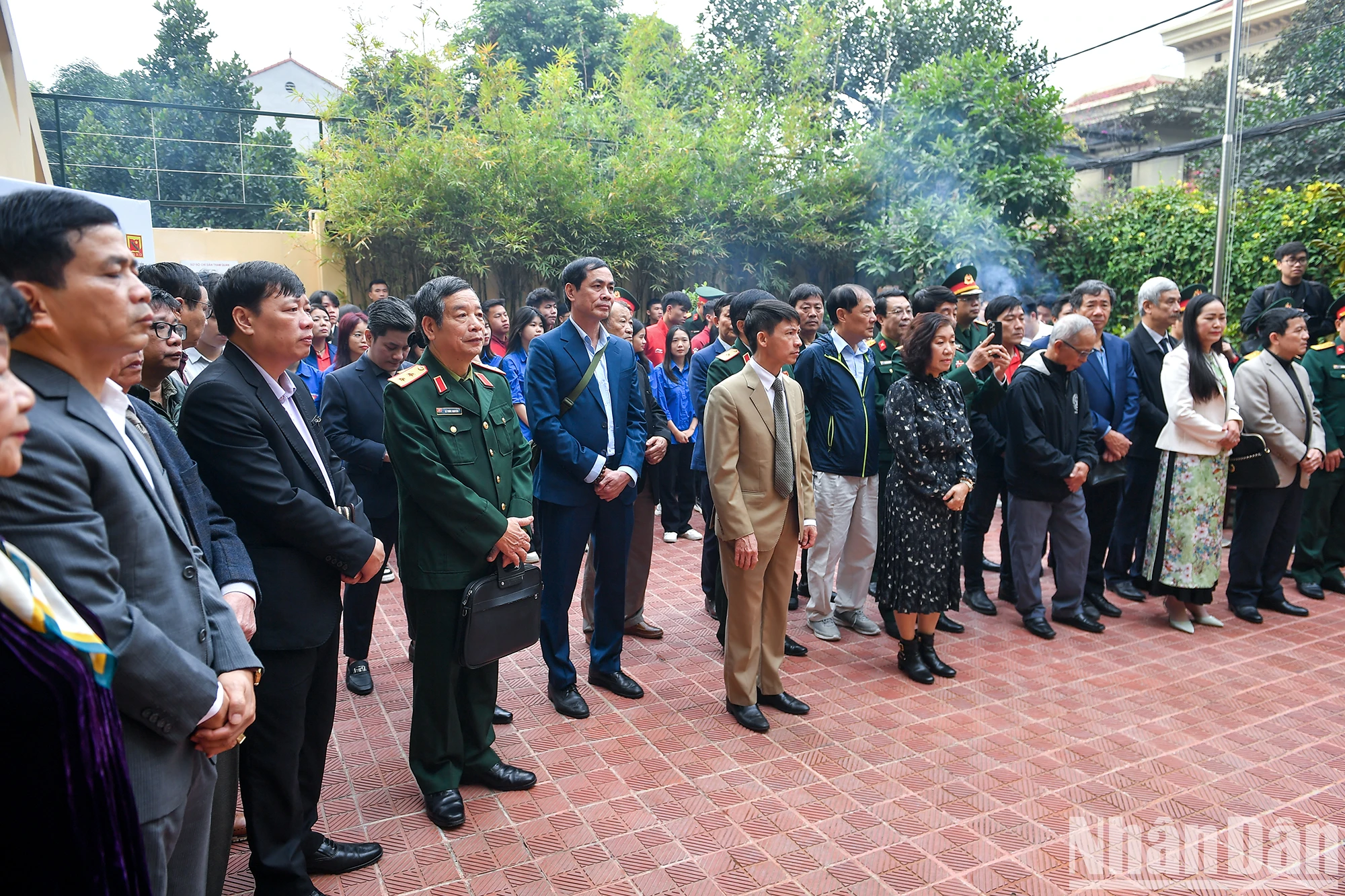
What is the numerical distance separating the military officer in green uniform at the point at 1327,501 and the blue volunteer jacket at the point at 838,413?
3511mm

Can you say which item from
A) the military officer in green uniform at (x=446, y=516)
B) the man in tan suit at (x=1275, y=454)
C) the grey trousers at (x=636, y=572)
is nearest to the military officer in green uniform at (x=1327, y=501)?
the man in tan suit at (x=1275, y=454)

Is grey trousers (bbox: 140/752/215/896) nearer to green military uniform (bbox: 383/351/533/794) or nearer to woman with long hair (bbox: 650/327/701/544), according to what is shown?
green military uniform (bbox: 383/351/533/794)

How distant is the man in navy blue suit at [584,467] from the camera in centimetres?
390

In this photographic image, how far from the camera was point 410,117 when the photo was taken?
10.5m

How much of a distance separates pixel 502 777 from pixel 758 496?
159 cm

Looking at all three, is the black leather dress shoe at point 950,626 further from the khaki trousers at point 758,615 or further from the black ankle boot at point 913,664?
the khaki trousers at point 758,615

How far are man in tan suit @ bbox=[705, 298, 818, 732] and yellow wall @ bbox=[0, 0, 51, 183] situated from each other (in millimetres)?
5095

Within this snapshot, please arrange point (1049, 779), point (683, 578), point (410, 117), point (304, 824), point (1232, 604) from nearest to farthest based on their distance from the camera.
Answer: point (304, 824) → point (1049, 779) → point (1232, 604) → point (683, 578) → point (410, 117)

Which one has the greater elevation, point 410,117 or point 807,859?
point 410,117

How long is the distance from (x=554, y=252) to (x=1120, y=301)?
295 inches

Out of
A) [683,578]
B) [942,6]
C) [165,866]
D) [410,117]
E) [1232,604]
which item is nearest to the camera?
[165,866]

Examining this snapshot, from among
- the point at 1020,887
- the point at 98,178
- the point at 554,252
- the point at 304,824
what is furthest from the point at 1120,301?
the point at 98,178

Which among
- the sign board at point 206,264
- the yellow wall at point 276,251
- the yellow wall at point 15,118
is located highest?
the yellow wall at point 15,118

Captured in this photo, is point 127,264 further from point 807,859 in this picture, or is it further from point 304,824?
point 807,859
